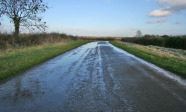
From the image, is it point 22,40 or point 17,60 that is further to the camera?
point 22,40

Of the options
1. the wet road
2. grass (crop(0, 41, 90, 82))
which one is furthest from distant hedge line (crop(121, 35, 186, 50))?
the wet road

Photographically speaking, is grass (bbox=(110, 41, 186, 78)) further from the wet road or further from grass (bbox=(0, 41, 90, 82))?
grass (bbox=(0, 41, 90, 82))

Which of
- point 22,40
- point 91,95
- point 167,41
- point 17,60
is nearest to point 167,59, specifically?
point 91,95

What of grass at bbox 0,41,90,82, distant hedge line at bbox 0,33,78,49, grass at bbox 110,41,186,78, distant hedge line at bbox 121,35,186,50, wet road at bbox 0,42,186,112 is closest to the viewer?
wet road at bbox 0,42,186,112

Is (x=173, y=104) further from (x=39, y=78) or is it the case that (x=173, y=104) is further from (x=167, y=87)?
(x=39, y=78)

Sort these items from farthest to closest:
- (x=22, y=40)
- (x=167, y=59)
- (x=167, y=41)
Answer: (x=167, y=41) < (x=22, y=40) < (x=167, y=59)

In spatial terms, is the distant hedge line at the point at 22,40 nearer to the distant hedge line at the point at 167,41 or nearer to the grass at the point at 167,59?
the grass at the point at 167,59

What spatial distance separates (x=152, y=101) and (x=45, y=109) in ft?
9.27

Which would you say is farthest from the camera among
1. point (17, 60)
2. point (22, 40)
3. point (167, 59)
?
point (22, 40)

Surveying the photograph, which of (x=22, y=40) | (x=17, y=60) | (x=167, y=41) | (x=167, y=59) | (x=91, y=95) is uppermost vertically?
(x=167, y=41)

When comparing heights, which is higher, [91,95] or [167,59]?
[167,59]

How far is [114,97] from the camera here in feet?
15.6

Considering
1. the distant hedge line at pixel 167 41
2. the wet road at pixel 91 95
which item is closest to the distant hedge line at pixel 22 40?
the wet road at pixel 91 95

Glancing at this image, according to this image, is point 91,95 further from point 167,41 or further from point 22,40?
point 167,41
